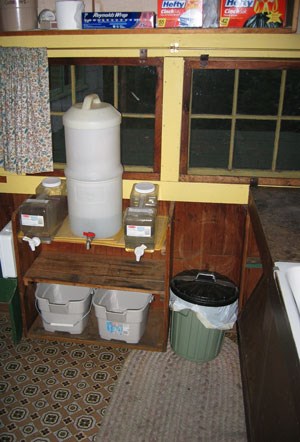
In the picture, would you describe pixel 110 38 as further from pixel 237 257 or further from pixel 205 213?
pixel 237 257

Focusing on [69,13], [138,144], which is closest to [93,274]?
[69,13]

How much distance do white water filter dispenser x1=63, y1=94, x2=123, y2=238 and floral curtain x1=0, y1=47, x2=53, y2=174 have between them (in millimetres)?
243

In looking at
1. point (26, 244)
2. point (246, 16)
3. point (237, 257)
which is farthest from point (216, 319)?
point (246, 16)

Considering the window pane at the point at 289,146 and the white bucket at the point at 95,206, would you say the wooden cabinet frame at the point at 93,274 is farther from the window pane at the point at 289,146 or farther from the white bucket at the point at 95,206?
the window pane at the point at 289,146

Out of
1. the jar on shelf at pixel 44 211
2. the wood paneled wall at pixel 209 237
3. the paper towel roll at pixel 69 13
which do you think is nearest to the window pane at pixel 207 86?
the wood paneled wall at pixel 209 237

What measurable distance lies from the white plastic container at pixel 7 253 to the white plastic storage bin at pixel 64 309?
241 millimetres

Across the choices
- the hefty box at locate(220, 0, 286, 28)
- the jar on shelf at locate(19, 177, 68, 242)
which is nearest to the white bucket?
Answer: the jar on shelf at locate(19, 177, 68, 242)

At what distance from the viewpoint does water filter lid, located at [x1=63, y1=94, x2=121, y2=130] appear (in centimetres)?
256

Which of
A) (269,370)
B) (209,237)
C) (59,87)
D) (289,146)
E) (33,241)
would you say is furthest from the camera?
(289,146)

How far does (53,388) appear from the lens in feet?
8.99

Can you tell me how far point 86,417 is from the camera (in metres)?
2.55

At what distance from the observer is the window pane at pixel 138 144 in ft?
45.4

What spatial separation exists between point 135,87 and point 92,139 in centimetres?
67

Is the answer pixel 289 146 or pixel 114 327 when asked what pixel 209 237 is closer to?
pixel 114 327
